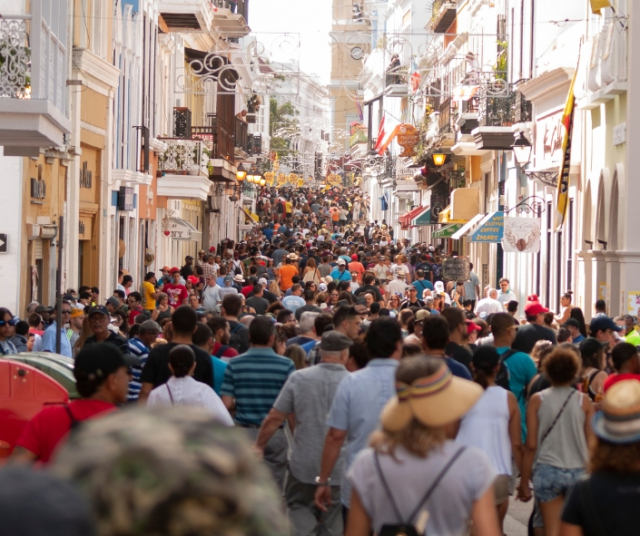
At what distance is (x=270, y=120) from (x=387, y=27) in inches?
1513

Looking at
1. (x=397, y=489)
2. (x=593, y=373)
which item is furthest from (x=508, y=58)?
(x=397, y=489)

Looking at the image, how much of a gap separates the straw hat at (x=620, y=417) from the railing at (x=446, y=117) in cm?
3482

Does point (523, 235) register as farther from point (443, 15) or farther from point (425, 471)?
point (443, 15)

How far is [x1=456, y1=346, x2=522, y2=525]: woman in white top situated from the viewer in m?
7.04

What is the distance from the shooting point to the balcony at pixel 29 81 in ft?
44.9

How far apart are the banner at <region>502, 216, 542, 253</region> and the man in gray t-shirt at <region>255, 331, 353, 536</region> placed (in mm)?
16985

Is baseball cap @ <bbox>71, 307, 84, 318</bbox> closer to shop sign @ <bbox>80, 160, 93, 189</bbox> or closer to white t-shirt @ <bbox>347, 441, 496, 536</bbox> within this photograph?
shop sign @ <bbox>80, 160, 93, 189</bbox>

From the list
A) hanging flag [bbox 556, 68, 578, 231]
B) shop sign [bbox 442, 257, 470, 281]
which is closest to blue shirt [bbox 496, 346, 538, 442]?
hanging flag [bbox 556, 68, 578, 231]

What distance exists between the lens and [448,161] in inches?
1764

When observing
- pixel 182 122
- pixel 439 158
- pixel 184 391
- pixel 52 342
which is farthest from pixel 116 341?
pixel 439 158

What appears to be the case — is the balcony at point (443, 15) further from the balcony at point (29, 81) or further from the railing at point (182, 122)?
the balcony at point (29, 81)

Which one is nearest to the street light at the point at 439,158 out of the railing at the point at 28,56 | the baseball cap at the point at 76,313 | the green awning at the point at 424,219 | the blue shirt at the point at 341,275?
the green awning at the point at 424,219

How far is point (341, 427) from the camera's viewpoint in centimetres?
665

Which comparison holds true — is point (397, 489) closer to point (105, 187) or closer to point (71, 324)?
point (71, 324)
